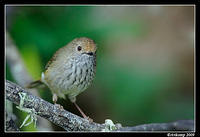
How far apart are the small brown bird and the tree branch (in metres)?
0.25

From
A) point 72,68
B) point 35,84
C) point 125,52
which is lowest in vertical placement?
point 35,84

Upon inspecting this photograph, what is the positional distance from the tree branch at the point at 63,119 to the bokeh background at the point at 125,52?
430 millimetres

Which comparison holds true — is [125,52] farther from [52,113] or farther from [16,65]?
[52,113]

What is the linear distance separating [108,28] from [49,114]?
1123 mm

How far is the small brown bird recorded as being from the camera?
273 cm

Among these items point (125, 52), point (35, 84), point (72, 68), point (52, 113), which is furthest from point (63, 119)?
point (125, 52)

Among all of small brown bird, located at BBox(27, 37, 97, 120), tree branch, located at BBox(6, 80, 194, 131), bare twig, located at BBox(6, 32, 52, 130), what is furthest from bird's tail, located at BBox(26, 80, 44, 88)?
tree branch, located at BBox(6, 80, 194, 131)

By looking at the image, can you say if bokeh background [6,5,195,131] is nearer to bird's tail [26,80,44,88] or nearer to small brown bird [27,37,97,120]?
bird's tail [26,80,44,88]

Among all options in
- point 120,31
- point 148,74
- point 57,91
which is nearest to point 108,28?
point 120,31

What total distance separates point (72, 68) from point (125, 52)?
0.99 meters

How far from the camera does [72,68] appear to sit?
2.78m

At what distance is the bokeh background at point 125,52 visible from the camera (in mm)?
3225
